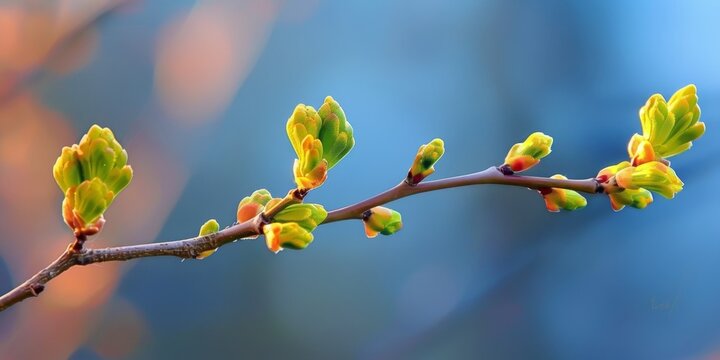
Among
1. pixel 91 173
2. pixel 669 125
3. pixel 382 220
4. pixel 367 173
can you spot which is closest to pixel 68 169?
pixel 91 173

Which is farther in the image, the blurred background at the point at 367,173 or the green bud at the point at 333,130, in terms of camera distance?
the blurred background at the point at 367,173

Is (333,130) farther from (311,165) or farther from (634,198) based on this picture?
(634,198)

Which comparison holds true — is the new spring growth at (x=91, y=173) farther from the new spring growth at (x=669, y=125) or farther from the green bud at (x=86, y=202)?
the new spring growth at (x=669, y=125)

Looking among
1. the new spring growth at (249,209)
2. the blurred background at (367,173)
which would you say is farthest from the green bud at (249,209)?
the blurred background at (367,173)

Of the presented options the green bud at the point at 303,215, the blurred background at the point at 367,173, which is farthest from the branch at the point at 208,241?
the blurred background at the point at 367,173

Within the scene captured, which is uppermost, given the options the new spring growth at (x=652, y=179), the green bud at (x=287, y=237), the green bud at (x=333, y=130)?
the green bud at (x=333, y=130)

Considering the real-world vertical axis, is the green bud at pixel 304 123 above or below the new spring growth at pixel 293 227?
above
